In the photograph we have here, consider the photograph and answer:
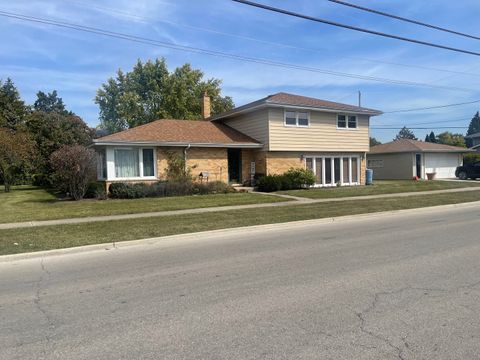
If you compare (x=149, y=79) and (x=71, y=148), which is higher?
(x=149, y=79)

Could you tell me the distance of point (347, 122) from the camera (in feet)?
92.8

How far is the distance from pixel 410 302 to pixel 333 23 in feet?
28.6

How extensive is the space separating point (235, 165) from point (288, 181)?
389cm

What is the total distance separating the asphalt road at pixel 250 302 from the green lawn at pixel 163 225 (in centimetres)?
109

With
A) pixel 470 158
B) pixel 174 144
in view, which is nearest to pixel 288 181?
pixel 174 144

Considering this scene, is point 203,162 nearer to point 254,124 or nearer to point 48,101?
point 254,124

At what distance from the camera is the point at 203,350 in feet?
12.8

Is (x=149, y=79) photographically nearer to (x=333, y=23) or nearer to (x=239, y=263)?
(x=333, y=23)

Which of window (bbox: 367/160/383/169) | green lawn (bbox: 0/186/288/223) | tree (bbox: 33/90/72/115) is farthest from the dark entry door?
tree (bbox: 33/90/72/115)

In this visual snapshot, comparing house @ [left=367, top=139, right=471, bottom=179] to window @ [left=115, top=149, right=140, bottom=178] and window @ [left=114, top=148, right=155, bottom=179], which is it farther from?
window @ [left=115, top=149, right=140, bottom=178]

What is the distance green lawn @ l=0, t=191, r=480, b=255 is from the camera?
974 centimetres

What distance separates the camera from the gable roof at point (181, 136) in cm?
2203

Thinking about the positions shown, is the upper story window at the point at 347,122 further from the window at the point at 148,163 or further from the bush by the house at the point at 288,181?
the window at the point at 148,163

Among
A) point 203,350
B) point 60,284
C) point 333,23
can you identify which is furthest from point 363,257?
point 333,23
